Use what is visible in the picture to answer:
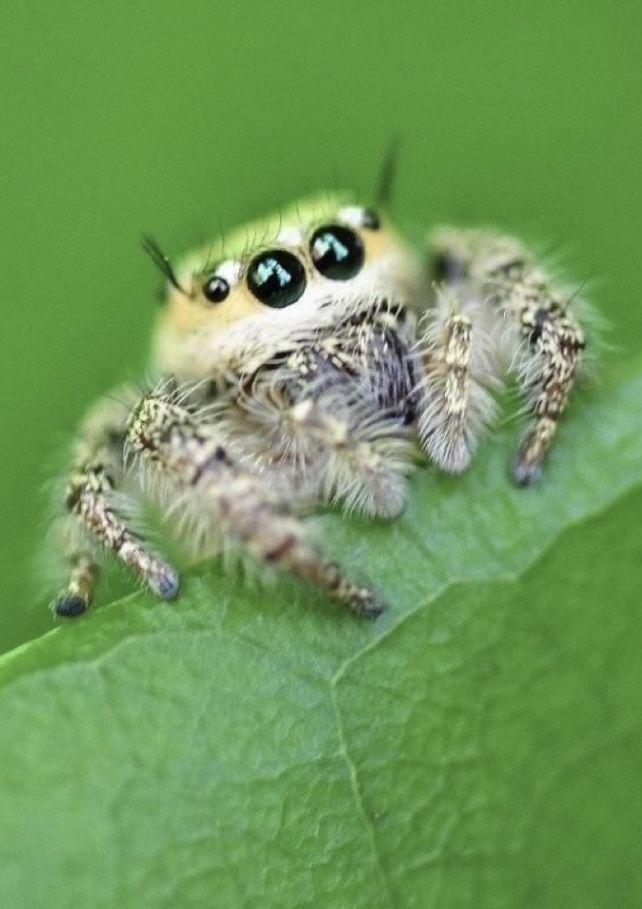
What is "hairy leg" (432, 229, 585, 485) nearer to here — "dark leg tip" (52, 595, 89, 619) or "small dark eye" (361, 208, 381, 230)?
"small dark eye" (361, 208, 381, 230)

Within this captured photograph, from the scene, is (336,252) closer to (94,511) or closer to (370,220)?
(370,220)

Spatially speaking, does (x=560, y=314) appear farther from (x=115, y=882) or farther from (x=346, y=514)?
(x=115, y=882)

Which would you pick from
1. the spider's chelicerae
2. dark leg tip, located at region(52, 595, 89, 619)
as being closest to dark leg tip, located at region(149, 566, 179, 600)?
the spider's chelicerae

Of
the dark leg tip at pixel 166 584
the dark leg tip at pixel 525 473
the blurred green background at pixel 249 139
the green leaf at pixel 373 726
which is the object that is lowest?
the green leaf at pixel 373 726

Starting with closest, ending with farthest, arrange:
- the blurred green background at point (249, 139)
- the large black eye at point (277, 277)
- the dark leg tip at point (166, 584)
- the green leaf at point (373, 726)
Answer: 1. the green leaf at point (373, 726)
2. the dark leg tip at point (166, 584)
3. the large black eye at point (277, 277)
4. the blurred green background at point (249, 139)

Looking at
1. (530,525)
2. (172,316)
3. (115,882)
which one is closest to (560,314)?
(530,525)

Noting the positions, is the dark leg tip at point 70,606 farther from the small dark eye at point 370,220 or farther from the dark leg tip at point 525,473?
the small dark eye at point 370,220

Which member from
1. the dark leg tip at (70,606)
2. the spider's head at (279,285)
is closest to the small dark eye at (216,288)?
the spider's head at (279,285)
